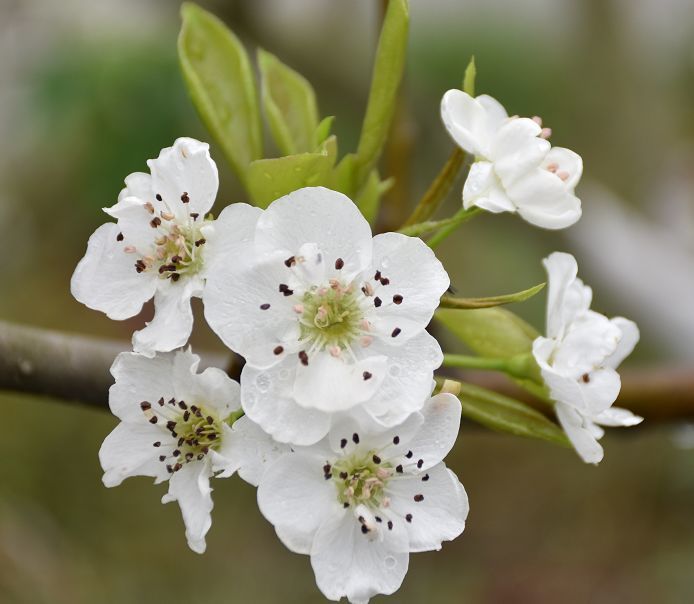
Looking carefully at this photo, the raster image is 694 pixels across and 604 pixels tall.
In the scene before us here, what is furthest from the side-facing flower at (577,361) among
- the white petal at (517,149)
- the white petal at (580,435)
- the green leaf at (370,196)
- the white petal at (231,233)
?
the white petal at (231,233)

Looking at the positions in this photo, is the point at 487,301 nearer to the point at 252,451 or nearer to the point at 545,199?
the point at 545,199

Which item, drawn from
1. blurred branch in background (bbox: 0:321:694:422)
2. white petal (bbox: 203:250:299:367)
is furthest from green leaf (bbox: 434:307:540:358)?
white petal (bbox: 203:250:299:367)

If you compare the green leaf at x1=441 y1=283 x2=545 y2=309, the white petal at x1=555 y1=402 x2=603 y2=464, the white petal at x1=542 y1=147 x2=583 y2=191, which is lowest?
the white petal at x1=555 y1=402 x2=603 y2=464

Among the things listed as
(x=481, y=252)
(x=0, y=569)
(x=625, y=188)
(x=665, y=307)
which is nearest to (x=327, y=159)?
(x=665, y=307)

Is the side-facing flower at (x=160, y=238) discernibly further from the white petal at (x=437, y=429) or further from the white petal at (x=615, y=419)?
the white petal at (x=615, y=419)

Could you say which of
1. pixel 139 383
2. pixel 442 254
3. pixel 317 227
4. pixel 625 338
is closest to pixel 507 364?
pixel 625 338

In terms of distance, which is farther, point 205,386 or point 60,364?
point 60,364

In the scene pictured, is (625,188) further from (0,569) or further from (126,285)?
(126,285)

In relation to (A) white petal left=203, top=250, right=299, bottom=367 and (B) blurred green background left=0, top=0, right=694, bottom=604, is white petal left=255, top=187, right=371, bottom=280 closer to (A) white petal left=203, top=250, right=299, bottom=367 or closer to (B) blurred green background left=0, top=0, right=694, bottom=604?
(A) white petal left=203, top=250, right=299, bottom=367
